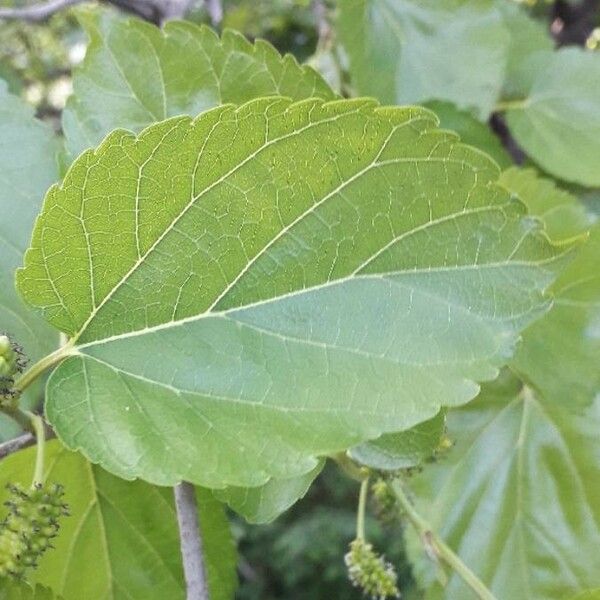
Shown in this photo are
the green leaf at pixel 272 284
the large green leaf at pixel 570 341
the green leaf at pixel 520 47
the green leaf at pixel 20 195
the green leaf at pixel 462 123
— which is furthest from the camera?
the green leaf at pixel 520 47

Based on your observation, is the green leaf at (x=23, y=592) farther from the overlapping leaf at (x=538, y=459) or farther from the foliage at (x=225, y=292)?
the overlapping leaf at (x=538, y=459)

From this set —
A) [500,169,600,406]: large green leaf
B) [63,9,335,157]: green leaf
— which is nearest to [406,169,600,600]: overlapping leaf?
[500,169,600,406]: large green leaf

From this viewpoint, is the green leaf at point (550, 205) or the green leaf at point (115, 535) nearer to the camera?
the green leaf at point (115, 535)

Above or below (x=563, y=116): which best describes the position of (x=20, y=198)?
below

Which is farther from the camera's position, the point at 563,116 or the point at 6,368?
the point at 563,116

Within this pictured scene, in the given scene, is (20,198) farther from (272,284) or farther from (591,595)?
(591,595)

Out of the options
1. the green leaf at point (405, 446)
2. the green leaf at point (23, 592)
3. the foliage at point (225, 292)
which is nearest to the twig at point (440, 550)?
the foliage at point (225, 292)

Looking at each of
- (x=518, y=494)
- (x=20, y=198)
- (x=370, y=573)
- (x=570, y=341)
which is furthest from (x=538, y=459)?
(x=20, y=198)
